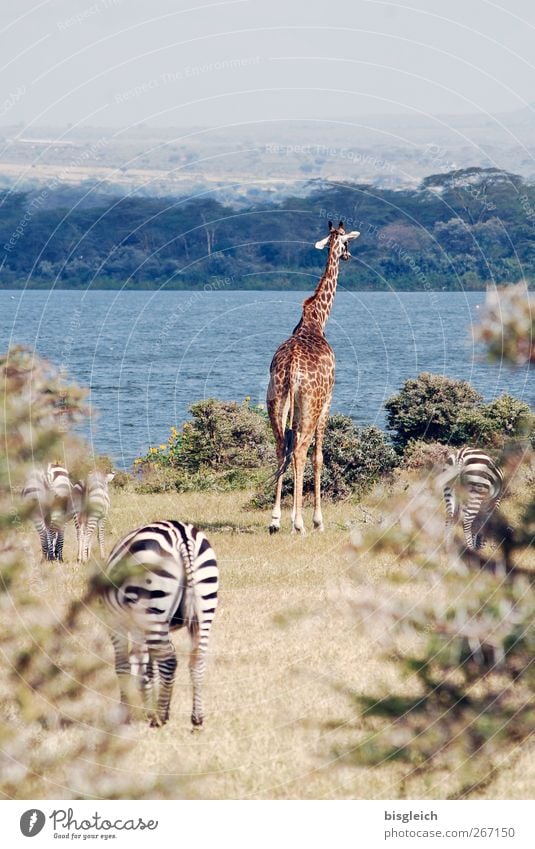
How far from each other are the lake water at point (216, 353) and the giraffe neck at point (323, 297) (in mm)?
5784

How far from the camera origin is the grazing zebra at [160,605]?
9.50 m

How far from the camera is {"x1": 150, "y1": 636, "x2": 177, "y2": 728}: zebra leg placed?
978 centimetres

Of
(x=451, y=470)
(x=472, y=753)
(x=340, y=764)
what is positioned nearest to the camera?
(x=472, y=753)

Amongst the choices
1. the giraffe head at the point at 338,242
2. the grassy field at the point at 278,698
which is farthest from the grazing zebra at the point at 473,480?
the giraffe head at the point at 338,242

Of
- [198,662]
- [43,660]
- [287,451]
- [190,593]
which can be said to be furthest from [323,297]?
[43,660]

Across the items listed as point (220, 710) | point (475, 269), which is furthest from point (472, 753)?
point (475, 269)

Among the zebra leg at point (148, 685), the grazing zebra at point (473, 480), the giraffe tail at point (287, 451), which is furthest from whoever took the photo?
the giraffe tail at point (287, 451)

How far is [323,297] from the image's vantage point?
21812mm

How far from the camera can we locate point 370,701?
7820 millimetres

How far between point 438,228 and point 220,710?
111 meters

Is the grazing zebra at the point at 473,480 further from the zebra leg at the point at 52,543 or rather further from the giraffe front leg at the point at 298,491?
the zebra leg at the point at 52,543

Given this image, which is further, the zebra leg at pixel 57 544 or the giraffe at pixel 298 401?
the giraffe at pixel 298 401

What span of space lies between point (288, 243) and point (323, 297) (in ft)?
321

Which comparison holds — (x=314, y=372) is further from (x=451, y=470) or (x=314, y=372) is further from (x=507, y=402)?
(x=507, y=402)
